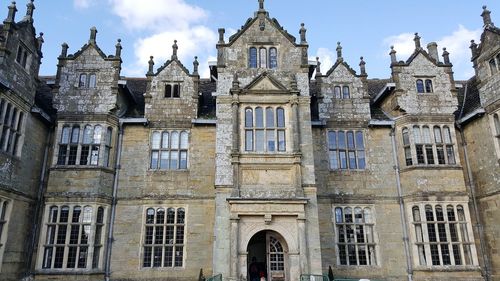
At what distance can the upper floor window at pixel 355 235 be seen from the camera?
1791 cm

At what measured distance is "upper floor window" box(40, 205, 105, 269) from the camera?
1655cm

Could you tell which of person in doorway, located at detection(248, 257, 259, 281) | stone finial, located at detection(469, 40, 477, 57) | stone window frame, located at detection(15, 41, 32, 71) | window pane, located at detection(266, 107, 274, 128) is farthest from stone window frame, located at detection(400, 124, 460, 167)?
stone window frame, located at detection(15, 41, 32, 71)

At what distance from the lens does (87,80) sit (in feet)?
62.4

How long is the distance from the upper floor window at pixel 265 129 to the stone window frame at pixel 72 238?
7.49m

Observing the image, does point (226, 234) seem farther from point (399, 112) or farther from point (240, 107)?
point (399, 112)

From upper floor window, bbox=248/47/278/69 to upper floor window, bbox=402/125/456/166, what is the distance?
24.7 feet

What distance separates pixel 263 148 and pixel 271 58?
15.7 ft

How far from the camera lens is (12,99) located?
1591 centimetres

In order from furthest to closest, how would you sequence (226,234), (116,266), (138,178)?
(138,178) < (116,266) < (226,234)

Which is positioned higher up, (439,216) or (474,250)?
(439,216)

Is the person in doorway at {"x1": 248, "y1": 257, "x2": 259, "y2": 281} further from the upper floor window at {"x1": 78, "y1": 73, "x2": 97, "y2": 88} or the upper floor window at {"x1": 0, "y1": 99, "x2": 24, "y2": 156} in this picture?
the upper floor window at {"x1": 78, "y1": 73, "x2": 97, "y2": 88}

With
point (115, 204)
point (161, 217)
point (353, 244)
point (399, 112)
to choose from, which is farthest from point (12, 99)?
point (399, 112)

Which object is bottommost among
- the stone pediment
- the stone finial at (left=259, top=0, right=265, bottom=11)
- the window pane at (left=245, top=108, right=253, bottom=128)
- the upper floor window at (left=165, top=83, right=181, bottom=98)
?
the window pane at (left=245, top=108, right=253, bottom=128)

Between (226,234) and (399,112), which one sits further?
(399,112)
